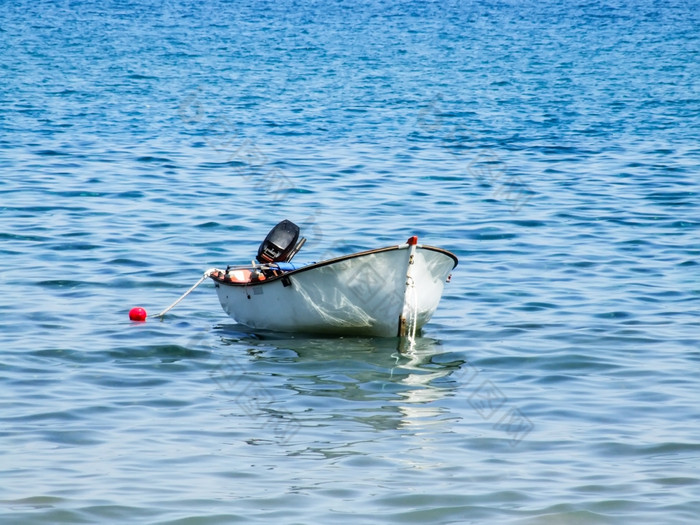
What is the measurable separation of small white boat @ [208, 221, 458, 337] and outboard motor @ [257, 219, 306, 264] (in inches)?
16.3

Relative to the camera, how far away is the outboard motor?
14.7 m

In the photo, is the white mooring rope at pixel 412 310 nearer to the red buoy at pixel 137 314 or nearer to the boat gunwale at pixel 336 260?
the boat gunwale at pixel 336 260

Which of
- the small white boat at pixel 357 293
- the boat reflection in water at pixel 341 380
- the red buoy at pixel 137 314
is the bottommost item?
the boat reflection in water at pixel 341 380

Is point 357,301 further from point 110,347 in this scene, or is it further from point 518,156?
point 518,156

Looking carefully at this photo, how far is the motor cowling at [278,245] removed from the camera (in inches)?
578

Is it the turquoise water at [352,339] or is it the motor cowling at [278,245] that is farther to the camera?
the motor cowling at [278,245]

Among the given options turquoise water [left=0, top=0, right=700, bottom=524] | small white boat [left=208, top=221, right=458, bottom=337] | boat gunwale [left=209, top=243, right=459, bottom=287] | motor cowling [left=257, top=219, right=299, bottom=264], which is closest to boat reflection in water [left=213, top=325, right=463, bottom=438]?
turquoise water [left=0, top=0, right=700, bottom=524]

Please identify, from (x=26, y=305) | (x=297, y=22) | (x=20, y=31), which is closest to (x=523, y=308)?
(x=26, y=305)

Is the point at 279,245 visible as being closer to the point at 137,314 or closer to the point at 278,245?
the point at 278,245

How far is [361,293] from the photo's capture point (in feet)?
43.3

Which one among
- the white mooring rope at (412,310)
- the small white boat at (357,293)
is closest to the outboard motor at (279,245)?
the small white boat at (357,293)

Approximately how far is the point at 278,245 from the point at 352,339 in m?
1.87

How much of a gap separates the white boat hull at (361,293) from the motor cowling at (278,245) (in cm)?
75

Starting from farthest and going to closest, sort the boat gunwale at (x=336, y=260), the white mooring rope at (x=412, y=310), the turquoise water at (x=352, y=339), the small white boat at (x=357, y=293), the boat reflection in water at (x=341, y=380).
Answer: the white mooring rope at (x=412, y=310) → the small white boat at (x=357, y=293) → the boat gunwale at (x=336, y=260) → the boat reflection in water at (x=341, y=380) → the turquoise water at (x=352, y=339)
